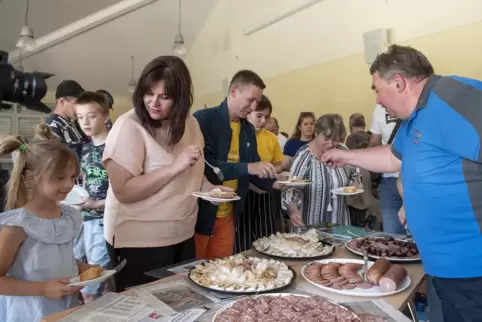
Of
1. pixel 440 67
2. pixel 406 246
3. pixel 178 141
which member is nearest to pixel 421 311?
pixel 406 246

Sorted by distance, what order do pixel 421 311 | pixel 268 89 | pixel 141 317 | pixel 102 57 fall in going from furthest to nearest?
1. pixel 102 57
2. pixel 268 89
3. pixel 421 311
4. pixel 141 317

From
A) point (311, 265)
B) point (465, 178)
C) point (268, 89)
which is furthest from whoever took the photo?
point (268, 89)

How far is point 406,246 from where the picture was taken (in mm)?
1576

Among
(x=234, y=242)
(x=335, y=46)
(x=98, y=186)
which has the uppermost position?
(x=335, y=46)

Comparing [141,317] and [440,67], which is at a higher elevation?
[440,67]

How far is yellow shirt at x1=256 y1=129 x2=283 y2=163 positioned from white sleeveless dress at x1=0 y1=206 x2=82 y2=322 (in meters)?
1.48

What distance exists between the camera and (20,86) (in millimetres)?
1602

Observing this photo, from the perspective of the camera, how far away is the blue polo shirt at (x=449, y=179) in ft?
3.67

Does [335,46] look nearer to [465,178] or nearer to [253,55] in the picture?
[253,55]

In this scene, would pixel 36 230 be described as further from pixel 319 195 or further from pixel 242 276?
pixel 319 195

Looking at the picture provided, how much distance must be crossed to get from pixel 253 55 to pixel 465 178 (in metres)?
5.84

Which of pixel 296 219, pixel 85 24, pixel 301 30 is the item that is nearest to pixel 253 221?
pixel 296 219

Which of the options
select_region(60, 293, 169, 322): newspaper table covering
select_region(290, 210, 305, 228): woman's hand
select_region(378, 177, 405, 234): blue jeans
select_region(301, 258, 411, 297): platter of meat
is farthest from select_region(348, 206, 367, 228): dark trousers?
select_region(60, 293, 169, 322): newspaper table covering

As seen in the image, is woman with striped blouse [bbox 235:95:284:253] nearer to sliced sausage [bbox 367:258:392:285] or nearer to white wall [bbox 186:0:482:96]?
sliced sausage [bbox 367:258:392:285]
